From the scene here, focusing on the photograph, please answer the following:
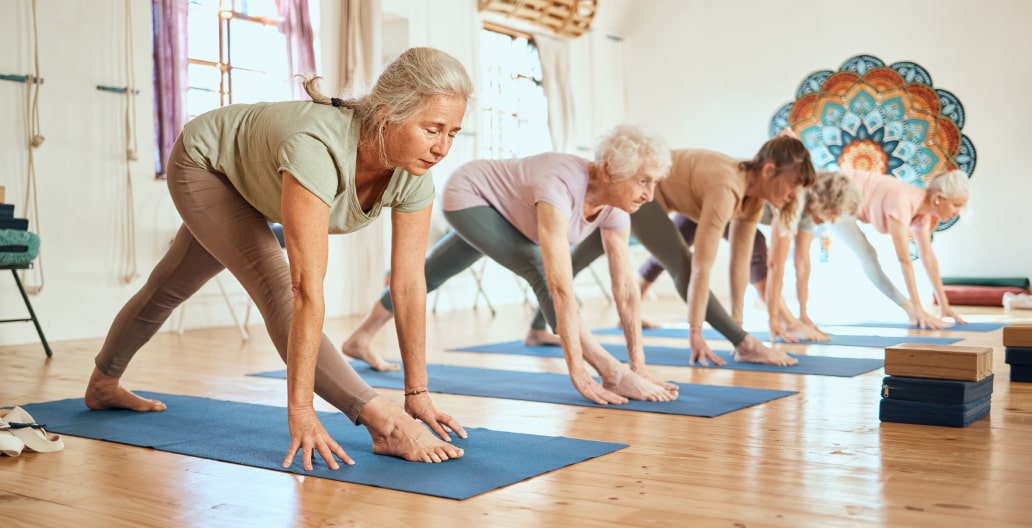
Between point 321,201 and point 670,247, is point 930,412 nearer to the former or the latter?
point 670,247

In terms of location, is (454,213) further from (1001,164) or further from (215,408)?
(1001,164)

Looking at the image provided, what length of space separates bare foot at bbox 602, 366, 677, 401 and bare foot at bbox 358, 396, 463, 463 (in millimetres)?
962

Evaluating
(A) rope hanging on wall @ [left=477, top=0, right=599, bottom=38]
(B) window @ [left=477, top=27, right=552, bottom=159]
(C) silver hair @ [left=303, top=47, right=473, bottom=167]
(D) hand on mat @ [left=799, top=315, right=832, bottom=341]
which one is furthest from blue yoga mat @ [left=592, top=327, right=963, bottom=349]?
(A) rope hanging on wall @ [left=477, top=0, right=599, bottom=38]

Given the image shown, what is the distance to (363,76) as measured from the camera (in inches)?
265

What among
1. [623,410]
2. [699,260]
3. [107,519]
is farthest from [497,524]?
[699,260]

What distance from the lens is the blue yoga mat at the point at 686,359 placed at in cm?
385

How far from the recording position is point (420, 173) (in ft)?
7.07

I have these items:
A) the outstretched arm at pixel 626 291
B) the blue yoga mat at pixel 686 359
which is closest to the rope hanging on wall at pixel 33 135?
the blue yoga mat at pixel 686 359

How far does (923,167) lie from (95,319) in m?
6.68

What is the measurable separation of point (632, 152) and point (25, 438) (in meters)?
1.83

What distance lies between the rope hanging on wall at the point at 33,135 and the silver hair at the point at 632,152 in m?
3.49

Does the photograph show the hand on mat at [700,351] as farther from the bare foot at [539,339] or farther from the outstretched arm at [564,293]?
the outstretched arm at [564,293]

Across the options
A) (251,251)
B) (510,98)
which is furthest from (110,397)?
(510,98)

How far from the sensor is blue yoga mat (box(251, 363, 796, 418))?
2.96 metres
